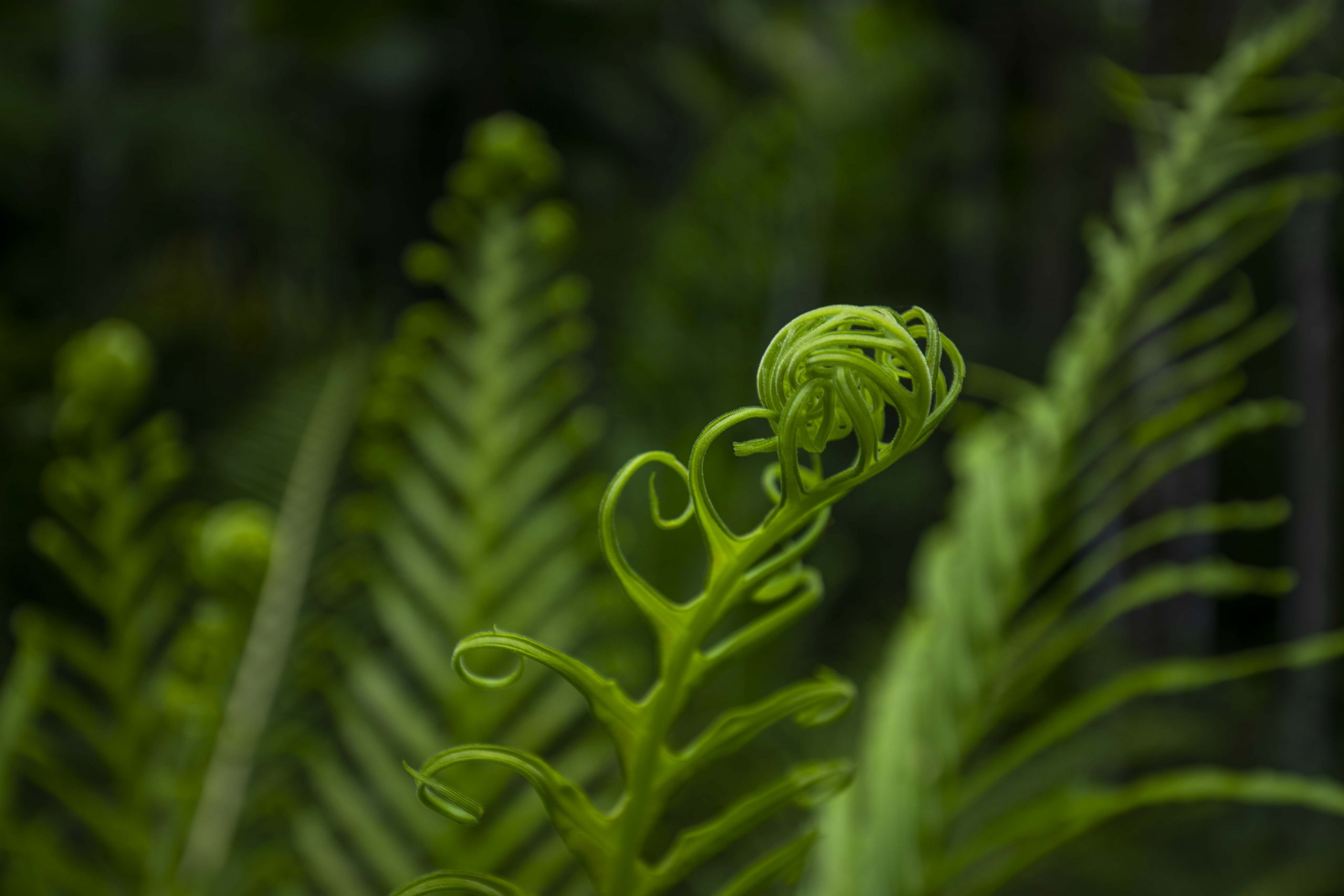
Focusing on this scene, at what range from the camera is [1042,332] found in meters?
2.62

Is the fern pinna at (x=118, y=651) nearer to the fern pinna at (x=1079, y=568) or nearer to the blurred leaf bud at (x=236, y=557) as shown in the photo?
the blurred leaf bud at (x=236, y=557)

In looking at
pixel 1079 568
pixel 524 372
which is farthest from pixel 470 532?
pixel 1079 568

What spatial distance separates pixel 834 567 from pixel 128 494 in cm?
104

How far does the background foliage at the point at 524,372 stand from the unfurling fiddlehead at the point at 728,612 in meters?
0.04

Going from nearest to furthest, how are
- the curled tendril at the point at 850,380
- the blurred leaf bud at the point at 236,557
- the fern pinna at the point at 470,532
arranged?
1. the curled tendril at the point at 850,380
2. the blurred leaf bud at the point at 236,557
3. the fern pinna at the point at 470,532

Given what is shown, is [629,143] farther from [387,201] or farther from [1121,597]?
[1121,597]

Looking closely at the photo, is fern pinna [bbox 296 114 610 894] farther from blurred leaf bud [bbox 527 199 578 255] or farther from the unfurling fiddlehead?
the unfurling fiddlehead

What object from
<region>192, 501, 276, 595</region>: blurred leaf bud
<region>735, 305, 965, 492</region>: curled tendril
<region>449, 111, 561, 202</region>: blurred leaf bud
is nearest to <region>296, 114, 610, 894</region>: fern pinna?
<region>449, 111, 561, 202</region>: blurred leaf bud

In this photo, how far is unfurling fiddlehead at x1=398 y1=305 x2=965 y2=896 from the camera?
0.13 metres

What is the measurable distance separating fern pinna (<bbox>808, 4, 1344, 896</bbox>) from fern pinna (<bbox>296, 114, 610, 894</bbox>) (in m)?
0.12

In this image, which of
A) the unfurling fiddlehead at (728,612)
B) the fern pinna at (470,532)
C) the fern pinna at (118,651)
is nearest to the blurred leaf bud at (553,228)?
the fern pinna at (470,532)

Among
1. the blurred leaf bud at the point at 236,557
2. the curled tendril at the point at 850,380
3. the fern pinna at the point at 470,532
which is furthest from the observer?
the fern pinna at the point at 470,532

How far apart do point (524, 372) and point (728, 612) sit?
30cm

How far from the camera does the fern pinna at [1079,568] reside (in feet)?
0.86
